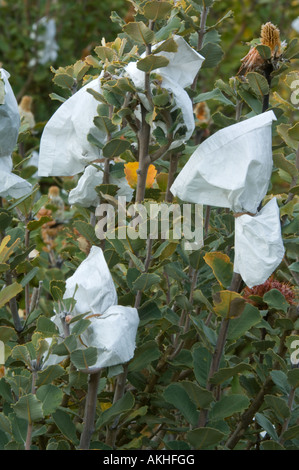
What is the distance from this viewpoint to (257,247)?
0.71 m

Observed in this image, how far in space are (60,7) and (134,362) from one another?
3021 millimetres

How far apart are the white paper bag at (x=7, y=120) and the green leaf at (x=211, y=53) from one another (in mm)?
298

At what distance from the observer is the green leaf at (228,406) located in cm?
77

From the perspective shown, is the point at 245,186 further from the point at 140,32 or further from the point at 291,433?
the point at 291,433

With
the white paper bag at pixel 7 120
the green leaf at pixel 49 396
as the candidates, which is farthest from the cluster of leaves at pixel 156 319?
the white paper bag at pixel 7 120

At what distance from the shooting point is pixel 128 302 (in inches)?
32.8

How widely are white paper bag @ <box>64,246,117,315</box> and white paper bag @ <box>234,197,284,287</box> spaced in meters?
0.15

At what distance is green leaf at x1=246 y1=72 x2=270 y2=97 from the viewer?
81cm

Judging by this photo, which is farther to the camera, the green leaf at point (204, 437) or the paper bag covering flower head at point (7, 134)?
the paper bag covering flower head at point (7, 134)

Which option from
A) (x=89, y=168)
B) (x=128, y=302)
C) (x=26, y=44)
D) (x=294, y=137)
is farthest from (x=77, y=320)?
(x=26, y=44)

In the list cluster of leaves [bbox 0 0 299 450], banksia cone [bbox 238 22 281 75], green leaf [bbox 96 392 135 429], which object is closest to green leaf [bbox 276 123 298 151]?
cluster of leaves [bbox 0 0 299 450]

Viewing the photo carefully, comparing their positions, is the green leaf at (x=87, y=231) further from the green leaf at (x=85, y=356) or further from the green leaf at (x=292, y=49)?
the green leaf at (x=292, y=49)

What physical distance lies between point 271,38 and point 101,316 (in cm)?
41

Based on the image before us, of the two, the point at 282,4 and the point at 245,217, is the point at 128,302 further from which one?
the point at 282,4
